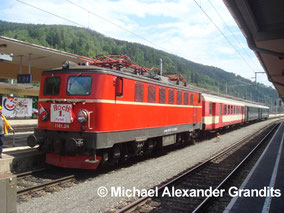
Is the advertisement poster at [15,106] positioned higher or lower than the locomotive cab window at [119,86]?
lower

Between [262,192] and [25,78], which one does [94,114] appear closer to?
[262,192]

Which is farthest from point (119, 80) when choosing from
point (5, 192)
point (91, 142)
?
point (5, 192)

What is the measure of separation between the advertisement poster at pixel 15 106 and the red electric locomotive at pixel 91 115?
365 centimetres

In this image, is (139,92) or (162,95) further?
(162,95)

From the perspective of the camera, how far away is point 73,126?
8195 mm

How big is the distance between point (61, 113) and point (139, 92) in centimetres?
294

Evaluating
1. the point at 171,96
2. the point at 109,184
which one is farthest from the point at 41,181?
the point at 171,96

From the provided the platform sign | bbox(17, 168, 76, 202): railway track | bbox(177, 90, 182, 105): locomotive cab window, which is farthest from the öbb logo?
bbox(177, 90, 182, 105): locomotive cab window

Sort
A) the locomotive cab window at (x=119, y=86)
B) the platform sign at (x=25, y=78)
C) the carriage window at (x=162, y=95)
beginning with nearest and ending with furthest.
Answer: the locomotive cab window at (x=119, y=86), the carriage window at (x=162, y=95), the platform sign at (x=25, y=78)

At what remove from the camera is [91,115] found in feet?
26.6

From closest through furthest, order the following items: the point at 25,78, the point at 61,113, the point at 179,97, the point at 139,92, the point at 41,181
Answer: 1. the point at 41,181
2. the point at 61,113
3. the point at 139,92
4. the point at 179,97
5. the point at 25,78

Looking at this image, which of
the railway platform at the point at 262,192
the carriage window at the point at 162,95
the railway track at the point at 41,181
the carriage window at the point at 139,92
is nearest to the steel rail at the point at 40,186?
the railway track at the point at 41,181

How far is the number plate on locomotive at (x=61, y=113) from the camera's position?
825 centimetres

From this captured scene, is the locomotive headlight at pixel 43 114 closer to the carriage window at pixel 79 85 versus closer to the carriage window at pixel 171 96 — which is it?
the carriage window at pixel 79 85
